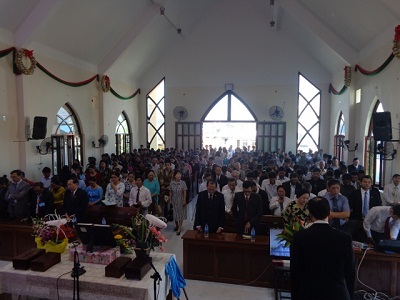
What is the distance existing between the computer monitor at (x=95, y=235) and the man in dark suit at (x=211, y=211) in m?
1.81

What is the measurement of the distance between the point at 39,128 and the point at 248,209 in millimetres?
7070

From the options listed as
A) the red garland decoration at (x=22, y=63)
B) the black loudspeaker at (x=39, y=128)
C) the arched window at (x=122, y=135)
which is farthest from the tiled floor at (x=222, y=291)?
the arched window at (x=122, y=135)

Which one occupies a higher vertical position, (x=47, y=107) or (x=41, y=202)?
(x=47, y=107)

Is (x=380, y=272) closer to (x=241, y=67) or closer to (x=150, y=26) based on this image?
(x=150, y=26)

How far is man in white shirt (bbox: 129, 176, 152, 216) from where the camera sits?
21.8ft

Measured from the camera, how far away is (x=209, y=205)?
17.2ft

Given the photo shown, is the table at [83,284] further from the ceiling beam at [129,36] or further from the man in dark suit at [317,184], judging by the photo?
the ceiling beam at [129,36]

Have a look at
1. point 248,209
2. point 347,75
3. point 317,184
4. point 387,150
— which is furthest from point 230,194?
point 347,75

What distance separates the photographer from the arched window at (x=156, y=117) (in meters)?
17.0

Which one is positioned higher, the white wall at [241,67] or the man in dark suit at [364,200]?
the white wall at [241,67]

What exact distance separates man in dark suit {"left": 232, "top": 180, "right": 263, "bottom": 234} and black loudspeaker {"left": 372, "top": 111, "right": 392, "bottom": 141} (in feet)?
14.3

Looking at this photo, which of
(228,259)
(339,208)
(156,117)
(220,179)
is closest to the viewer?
(228,259)

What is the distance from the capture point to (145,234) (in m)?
3.67

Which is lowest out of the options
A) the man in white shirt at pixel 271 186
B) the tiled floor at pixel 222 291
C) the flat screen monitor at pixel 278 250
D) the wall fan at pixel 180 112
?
the tiled floor at pixel 222 291
